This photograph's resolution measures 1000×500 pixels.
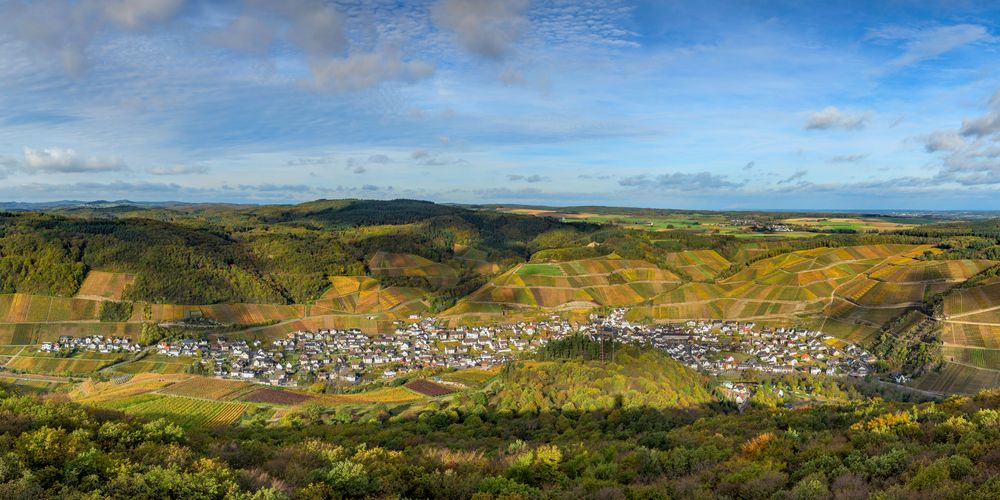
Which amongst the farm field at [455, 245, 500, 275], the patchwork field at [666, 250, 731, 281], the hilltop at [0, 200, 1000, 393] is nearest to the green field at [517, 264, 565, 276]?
the hilltop at [0, 200, 1000, 393]

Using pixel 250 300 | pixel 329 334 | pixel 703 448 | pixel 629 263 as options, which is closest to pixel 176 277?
pixel 250 300

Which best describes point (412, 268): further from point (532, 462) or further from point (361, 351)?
point (532, 462)

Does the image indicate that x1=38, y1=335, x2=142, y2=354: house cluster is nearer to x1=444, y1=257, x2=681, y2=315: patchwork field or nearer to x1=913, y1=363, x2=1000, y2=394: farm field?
x1=444, y1=257, x2=681, y2=315: patchwork field

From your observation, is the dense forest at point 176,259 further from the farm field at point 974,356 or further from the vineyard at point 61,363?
the farm field at point 974,356

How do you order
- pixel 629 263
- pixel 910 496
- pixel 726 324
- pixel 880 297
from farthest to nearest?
pixel 629 263
pixel 726 324
pixel 880 297
pixel 910 496

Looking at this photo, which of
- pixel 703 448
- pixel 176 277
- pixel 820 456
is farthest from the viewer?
pixel 176 277

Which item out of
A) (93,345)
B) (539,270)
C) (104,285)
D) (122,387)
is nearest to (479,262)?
(539,270)

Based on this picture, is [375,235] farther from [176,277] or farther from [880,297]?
[880,297]
